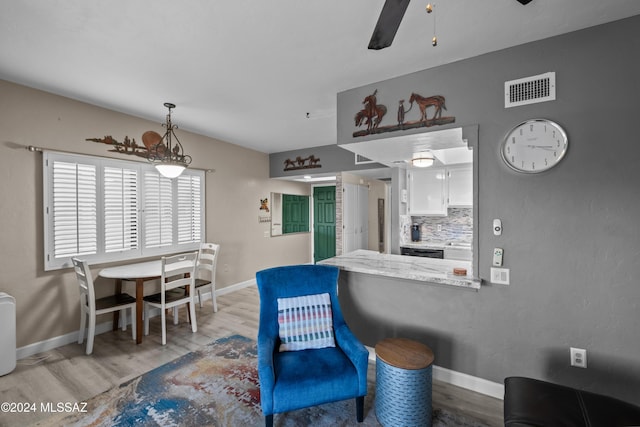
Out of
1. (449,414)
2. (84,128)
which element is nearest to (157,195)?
(84,128)

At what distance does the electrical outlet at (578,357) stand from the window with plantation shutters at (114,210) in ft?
14.4

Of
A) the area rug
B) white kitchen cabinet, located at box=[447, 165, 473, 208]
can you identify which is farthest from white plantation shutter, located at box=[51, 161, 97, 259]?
white kitchen cabinet, located at box=[447, 165, 473, 208]

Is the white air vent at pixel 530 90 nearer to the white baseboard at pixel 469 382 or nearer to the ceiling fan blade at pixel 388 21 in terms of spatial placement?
the ceiling fan blade at pixel 388 21

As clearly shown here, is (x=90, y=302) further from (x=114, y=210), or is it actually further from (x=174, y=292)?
(x=114, y=210)

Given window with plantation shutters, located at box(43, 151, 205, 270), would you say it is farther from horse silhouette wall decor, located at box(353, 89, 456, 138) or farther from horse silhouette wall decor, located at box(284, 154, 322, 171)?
horse silhouette wall decor, located at box(353, 89, 456, 138)

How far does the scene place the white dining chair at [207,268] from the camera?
3.82m

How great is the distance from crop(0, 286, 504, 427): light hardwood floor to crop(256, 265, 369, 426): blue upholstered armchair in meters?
0.85

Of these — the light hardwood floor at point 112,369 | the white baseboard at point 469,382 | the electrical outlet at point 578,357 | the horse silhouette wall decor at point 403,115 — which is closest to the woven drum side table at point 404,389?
the light hardwood floor at point 112,369

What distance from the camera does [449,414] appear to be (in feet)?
6.46

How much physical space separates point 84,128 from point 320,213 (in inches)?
188

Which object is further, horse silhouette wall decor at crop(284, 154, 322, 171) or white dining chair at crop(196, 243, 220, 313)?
horse silhouette wall decor at crop(284, 154, 322, 171)

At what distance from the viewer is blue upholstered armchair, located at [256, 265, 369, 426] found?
1705mm

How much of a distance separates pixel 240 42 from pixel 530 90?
6.93 ft

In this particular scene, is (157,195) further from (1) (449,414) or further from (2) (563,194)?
(2) (563,194)
